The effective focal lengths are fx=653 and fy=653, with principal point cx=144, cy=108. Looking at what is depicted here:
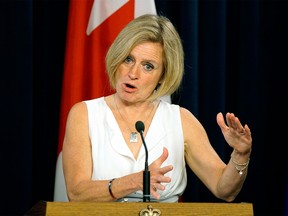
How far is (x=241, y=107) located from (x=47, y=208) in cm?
198

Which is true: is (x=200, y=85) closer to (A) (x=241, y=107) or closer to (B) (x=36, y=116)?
A: (A) (x=241, y=107)

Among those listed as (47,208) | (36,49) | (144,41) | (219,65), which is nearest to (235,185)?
(144,41)

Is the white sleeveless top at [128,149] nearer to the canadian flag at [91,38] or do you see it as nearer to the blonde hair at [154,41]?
the blonde hair at [154,41]

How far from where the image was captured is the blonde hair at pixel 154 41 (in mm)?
2533

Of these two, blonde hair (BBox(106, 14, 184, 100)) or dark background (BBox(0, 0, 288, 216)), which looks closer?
blonde hair (BBox(106, 14, 184, 100))

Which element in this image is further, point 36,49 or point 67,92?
point 36,49

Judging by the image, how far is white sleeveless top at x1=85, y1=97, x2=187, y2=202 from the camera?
2486 millimetres

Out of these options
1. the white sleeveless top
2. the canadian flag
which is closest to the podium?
the white sleeveless top

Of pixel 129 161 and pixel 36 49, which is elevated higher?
pixel 36 49

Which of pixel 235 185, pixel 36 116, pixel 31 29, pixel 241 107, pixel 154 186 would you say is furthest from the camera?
pixel 241 107

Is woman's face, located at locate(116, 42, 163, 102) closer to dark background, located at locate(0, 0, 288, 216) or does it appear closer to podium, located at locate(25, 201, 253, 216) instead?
dark background, located at locate(0, 0, 288, 216)

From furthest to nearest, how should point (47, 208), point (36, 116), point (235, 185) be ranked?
point (36, 116) < point (235, 185) < point (47, 208)

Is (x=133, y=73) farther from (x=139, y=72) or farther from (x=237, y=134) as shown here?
(x=237, y=134)

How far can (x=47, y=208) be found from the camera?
174 centimetres
